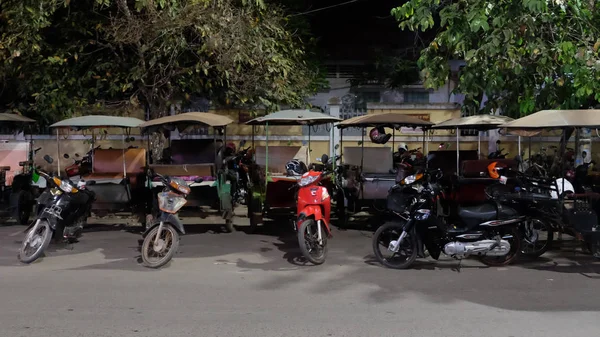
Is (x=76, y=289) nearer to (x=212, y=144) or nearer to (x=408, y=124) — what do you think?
(x=212, y=144)

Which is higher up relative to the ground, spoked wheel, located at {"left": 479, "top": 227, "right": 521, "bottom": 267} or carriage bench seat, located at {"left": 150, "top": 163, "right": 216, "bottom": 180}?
carriage bench seat, located at {"left": 150, "top": 163, "right": 216, "bottom": 180}

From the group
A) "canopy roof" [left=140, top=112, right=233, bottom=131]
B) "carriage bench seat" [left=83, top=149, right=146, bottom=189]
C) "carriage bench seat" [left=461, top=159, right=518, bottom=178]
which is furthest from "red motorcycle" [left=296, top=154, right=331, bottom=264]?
"carriage bench seat" [left=83, top=149, right=146, bottom=189]

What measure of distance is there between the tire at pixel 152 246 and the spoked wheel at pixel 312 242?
1.66 meters

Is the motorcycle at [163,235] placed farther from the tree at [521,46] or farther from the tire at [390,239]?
the tree at [521,46]

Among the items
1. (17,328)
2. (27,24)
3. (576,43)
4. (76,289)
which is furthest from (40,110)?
(576,43)

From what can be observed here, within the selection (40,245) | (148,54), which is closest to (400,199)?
A: (40,245)

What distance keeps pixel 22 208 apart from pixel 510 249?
8.80 meters

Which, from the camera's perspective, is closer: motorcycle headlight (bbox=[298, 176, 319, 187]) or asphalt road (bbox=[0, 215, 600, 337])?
asphalt road (bbox=[0, 215, 600, 337])

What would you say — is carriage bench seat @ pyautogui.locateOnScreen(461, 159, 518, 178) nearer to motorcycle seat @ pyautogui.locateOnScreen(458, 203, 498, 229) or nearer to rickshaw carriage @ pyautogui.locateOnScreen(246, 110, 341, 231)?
rickshaw carriage @ pyautogui.locateOnScreen(246, 110, 341, 231)

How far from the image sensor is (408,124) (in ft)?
34.6

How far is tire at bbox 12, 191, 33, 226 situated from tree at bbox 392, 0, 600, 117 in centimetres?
765

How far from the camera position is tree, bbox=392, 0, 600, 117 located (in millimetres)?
8273

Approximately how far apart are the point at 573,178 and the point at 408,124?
294 centimetres

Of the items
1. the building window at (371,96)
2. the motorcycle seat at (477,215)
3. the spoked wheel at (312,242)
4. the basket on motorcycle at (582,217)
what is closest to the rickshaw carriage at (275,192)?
the spoked wheel at (312,242)
